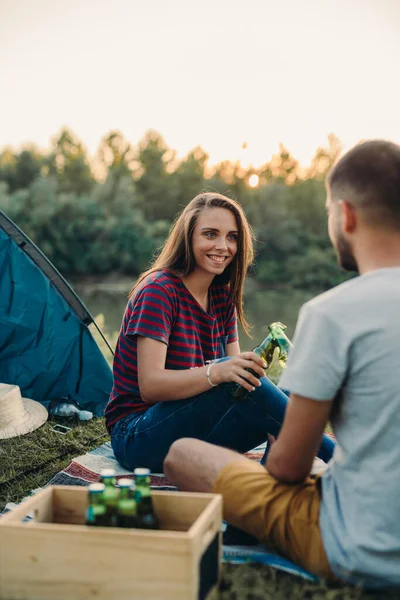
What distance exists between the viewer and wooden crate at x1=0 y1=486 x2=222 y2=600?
1.45 metres

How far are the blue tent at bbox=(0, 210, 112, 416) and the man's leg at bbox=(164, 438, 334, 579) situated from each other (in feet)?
7.32

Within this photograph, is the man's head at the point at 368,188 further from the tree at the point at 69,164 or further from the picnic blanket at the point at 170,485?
the tree at the point at 69,164

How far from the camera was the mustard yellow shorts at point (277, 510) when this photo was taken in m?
1.63

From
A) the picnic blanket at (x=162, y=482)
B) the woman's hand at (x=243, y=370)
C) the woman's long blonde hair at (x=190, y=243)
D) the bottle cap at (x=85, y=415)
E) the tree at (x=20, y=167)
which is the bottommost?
the bottle cap at (x=85, y=415)

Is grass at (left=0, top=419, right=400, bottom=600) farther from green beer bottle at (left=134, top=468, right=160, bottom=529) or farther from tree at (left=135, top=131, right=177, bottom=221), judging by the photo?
tree at (left=135, top=131, right=177, bottom=221)

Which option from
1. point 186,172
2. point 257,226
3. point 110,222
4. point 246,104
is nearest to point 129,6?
point 246,104

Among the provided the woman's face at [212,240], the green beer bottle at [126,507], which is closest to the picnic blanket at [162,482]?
the green beer bottle at [126,507]

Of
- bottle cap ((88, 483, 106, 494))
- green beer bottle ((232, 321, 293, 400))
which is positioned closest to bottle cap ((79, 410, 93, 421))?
green beer bottle ((232, 321, 293, 400))

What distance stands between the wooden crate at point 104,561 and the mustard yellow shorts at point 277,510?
11 centimetres

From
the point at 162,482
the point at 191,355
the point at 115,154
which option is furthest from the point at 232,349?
the point at 115,154

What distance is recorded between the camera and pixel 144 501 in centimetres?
167

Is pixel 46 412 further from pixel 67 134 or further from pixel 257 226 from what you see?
pixel 67 134

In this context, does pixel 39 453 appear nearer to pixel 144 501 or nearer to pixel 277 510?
pixel 144 501

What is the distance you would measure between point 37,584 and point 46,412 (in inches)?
86.8
